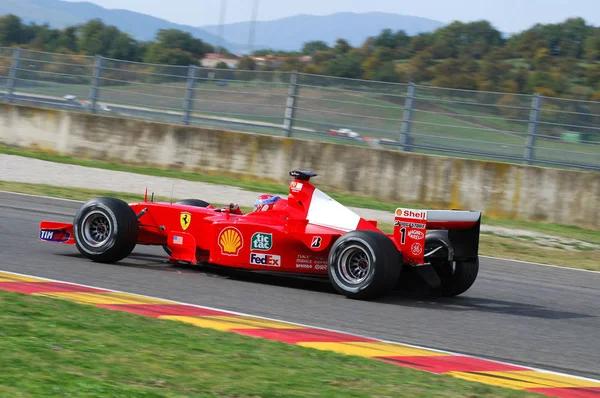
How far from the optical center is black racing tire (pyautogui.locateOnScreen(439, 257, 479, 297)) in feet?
28.7

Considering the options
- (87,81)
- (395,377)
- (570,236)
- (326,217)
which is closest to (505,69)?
(87,81)

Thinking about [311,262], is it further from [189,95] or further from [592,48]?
[592,48]

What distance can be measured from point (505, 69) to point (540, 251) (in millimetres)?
35542

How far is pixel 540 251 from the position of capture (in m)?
13.3

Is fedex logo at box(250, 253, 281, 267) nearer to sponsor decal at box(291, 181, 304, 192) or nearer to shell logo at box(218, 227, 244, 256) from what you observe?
shell logo at box(218, 227, 244, 256)

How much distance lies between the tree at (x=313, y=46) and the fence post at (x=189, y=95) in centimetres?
3447

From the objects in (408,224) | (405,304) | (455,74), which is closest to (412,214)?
(408,224)

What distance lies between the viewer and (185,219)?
9.13 m

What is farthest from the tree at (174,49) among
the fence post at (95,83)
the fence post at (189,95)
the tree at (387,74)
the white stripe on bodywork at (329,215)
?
the white stripe on bodywork at (329,215)

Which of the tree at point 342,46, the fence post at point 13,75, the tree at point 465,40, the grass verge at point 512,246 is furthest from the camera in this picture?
the tree at point 465,40

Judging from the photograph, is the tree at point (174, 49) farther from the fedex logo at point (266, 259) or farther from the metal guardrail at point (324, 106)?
Result: the fedex logo at point (266, 259)

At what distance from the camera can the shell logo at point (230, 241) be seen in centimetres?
869

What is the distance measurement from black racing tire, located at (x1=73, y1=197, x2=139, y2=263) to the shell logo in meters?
0.94

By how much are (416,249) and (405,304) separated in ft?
1.72
